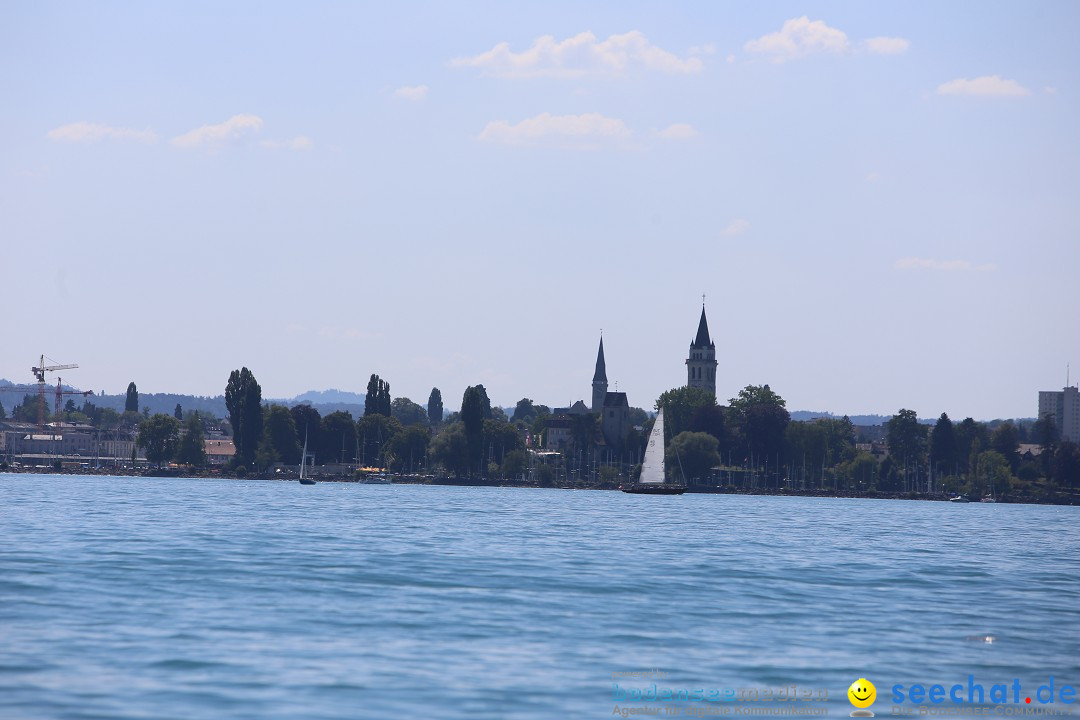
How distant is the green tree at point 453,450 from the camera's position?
6831 inches

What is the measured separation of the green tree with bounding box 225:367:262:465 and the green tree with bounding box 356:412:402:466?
21.5 meters

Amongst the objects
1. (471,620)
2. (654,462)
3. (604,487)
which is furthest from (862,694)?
(604,487)

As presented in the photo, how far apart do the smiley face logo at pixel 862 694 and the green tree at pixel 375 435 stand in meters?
170

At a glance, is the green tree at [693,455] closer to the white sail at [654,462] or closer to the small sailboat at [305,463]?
the white sail at [654,462]

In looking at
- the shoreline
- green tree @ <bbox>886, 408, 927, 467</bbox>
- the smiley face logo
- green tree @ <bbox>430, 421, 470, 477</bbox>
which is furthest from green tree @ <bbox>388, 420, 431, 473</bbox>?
the smiley face logo

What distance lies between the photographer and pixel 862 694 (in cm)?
2236

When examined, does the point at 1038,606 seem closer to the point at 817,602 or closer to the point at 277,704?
the point at 817,602

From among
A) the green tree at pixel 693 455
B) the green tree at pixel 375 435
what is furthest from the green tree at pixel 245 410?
the green tree at pixel 693 455

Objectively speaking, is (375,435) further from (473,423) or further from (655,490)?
(655,490)

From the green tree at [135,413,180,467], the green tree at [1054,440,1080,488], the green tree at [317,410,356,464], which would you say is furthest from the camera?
the green tree at [317,410,356,464]

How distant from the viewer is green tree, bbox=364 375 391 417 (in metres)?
191

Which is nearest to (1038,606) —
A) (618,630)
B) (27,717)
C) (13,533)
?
(618,630)

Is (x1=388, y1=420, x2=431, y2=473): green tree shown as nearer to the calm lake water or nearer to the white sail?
the white sail

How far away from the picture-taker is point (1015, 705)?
885 inches
